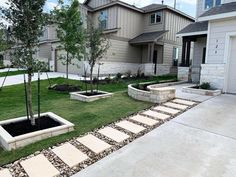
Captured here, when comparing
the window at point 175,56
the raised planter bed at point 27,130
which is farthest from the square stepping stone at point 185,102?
the window at point 175,56

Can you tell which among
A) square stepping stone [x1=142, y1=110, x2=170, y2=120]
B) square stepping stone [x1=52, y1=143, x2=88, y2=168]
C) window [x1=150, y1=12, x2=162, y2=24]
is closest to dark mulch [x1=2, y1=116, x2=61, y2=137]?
square stepping stone [x1=52, y1=143, x2=88, y2=168]

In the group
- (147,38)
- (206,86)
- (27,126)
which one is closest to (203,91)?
(206,86)

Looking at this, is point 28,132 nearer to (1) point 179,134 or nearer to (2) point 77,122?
(2) point 77,122

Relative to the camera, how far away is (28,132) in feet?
12.7

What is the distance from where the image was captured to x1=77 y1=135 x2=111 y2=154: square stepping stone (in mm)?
3412

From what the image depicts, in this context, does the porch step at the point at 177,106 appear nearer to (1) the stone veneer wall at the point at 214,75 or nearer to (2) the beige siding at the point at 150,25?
(1) the stone veneer wall at the point at 214,75

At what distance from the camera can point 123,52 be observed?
656 inches

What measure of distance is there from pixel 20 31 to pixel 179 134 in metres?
3.69

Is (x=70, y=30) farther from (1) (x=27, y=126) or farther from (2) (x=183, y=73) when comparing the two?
(1) (x=27, y=126)

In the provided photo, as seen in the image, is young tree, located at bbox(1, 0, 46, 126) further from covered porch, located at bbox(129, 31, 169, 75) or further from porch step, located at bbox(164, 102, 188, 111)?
covered porch, located at bbox(129, 31, 169, 75)

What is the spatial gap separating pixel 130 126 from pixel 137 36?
14434 millimetres

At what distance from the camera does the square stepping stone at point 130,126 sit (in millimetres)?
4217

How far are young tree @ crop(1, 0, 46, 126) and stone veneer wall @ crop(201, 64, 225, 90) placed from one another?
274 inches

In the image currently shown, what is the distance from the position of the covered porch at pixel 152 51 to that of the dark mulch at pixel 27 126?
483 inches
